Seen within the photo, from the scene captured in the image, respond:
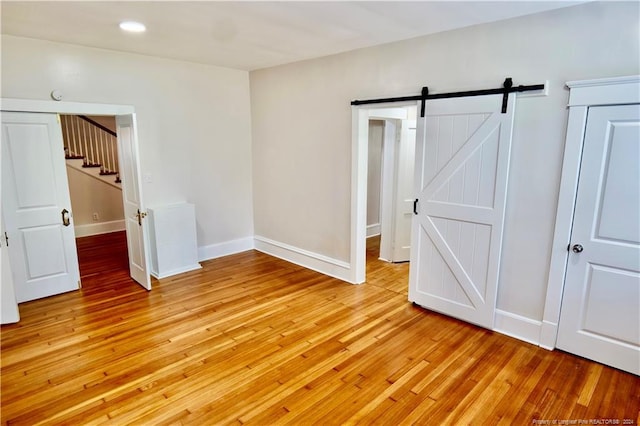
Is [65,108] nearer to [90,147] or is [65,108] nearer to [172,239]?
[172,239]

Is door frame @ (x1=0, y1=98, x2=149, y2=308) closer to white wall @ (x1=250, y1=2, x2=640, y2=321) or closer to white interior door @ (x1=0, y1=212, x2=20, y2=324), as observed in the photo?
white interior door @ (x1=0, y1=212, x2=20, y2=324)

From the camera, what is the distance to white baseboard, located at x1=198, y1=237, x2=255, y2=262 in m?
5.35

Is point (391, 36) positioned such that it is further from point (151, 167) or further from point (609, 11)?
point (151, 167)

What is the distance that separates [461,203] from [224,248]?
3614 mm

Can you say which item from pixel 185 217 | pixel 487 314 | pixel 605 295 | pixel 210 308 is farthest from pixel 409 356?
pixel 185 217

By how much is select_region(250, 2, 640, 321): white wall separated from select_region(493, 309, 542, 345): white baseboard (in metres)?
0.06

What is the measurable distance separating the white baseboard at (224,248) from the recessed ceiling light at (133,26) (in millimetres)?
2944

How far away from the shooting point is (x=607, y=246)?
2680 mm

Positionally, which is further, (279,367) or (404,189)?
(404,189)

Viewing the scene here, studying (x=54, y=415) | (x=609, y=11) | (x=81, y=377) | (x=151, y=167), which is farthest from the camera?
(x=151, y=167)

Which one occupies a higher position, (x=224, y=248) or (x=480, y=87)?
(x=480, y=87)

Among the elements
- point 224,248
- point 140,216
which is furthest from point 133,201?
point 224,248

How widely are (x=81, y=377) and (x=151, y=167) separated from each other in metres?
2.72

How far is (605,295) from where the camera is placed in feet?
8.98
